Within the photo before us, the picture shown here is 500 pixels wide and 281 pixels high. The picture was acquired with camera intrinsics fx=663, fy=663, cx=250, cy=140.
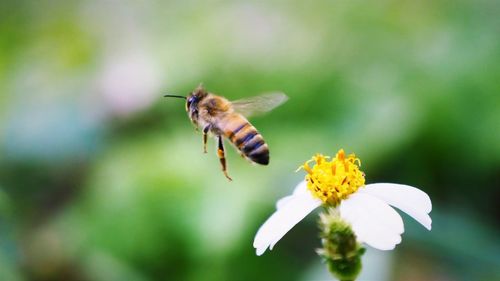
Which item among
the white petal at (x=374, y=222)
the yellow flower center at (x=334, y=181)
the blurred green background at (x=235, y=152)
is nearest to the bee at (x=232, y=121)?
the yellow flower center at (x=334, y=181)

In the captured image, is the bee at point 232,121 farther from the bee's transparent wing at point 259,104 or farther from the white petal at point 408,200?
the white petal at point 408,200

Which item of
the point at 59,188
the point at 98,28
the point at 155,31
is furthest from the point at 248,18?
the point at 59,188

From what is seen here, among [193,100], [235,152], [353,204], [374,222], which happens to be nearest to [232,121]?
[193,100]

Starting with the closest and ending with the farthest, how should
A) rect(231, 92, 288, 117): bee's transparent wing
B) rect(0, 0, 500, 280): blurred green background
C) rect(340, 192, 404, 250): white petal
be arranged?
rect(340, 192, 404, 250): white petal, rect(231, 92, 288, 117): bee's transparent wing, rect(0, 0, 500, 280): blurred green background

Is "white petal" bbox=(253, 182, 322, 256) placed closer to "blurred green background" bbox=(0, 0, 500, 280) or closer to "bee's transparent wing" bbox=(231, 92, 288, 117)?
"bee's transparent wing" bbox=(231, 92, 288, 117)

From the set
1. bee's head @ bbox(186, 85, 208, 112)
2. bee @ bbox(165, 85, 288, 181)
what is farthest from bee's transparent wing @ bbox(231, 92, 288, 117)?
bee's head @ bbox(186, 85, 208, 112)

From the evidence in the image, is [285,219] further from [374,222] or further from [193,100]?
[193,100]
